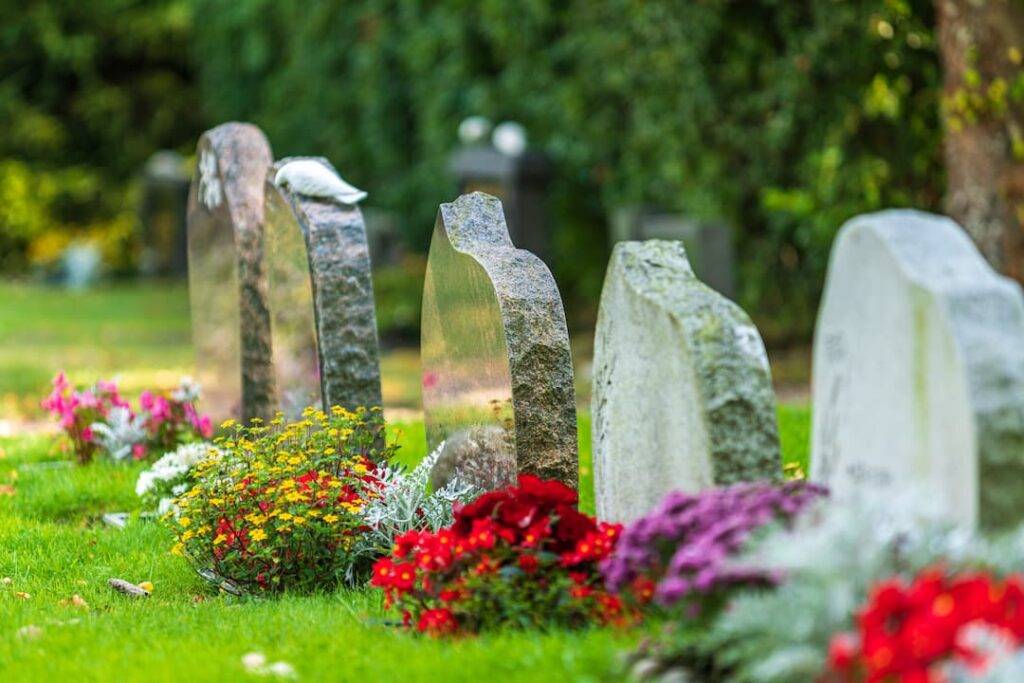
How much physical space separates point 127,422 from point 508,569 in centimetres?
432

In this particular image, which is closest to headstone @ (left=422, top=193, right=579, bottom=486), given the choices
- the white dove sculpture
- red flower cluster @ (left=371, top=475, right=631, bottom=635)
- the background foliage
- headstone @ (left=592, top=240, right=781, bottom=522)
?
headstone @ (left=592, top=240, right=781, bottom=522)

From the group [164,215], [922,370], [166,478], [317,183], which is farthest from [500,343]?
[164,215]

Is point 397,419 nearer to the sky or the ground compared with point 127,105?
nearer to the ground

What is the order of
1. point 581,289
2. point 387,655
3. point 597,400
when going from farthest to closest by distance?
point 581,289
point 597,400
point 387,655

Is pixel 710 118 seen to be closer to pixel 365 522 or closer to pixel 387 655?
pixel 365 522

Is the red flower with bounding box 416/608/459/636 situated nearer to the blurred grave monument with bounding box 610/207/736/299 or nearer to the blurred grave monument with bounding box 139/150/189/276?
the blurred grave monument with bounding box 610/207/736/299

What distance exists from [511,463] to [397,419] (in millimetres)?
4568

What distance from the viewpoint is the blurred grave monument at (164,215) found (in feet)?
80.4

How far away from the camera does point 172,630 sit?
494 cm

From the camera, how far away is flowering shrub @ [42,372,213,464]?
8.20m

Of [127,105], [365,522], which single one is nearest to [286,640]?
[365,522]

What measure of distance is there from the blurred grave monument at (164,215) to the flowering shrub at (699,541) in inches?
817

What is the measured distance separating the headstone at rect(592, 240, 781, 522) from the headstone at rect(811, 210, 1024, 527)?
22cm

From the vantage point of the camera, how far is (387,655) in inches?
169
